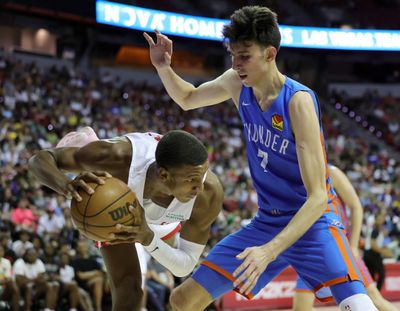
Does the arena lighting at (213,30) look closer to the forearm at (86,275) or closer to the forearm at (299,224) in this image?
the forearm at (86,275)

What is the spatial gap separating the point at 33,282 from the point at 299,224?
18.6 feet

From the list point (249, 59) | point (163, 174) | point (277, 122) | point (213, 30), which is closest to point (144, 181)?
point (163, 174)

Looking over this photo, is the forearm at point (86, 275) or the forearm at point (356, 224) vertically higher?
the forearm at point (356, 224)

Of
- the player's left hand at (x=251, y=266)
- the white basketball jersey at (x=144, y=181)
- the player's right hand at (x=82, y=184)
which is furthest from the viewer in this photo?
the white basketball jersey at (x=144, y=181)

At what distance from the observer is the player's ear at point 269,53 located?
3.50 metres

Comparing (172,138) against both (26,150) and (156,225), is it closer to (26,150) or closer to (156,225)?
(156,225)

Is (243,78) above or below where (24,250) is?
above

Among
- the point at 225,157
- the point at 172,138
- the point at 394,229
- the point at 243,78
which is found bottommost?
the point at 394,229

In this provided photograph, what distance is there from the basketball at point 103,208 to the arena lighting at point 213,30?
15397mm

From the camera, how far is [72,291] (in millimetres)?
8305

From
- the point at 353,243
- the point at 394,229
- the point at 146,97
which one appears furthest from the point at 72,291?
the point at 146,97

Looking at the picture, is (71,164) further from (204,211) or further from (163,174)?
(204,211)

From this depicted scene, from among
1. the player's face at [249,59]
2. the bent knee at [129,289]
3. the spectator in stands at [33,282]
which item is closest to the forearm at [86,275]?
the spectator in stands at [33,282]

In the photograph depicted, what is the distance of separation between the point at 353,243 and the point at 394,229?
28.5 ft
